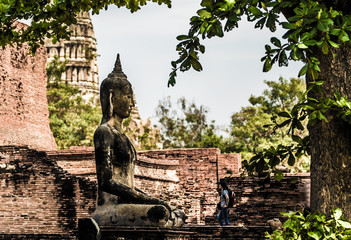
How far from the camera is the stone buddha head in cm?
562

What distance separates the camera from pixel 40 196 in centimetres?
1292

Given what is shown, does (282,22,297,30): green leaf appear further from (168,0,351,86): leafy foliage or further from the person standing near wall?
the person standing near wall

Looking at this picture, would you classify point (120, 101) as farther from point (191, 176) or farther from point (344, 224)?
point (191, 176)

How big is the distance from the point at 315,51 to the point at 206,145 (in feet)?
75.9

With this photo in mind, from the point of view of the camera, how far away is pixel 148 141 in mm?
32438

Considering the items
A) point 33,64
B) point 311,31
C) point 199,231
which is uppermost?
point 33,64

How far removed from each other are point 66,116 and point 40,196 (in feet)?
56.6

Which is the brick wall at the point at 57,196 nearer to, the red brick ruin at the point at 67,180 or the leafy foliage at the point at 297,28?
the red brick ruin at the point at 67,180

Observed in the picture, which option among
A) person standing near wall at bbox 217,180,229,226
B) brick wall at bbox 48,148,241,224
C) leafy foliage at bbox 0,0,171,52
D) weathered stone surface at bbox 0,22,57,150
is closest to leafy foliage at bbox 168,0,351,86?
leafy foliage at bbox 0,0,171,52

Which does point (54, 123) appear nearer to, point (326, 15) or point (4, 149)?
point (4, 149)

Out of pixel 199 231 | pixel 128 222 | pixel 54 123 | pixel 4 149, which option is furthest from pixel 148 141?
pixel 128 222

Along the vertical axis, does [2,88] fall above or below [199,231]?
above

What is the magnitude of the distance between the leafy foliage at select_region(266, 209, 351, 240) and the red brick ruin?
4148 mm

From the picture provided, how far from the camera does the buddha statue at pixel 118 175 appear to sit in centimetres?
491
